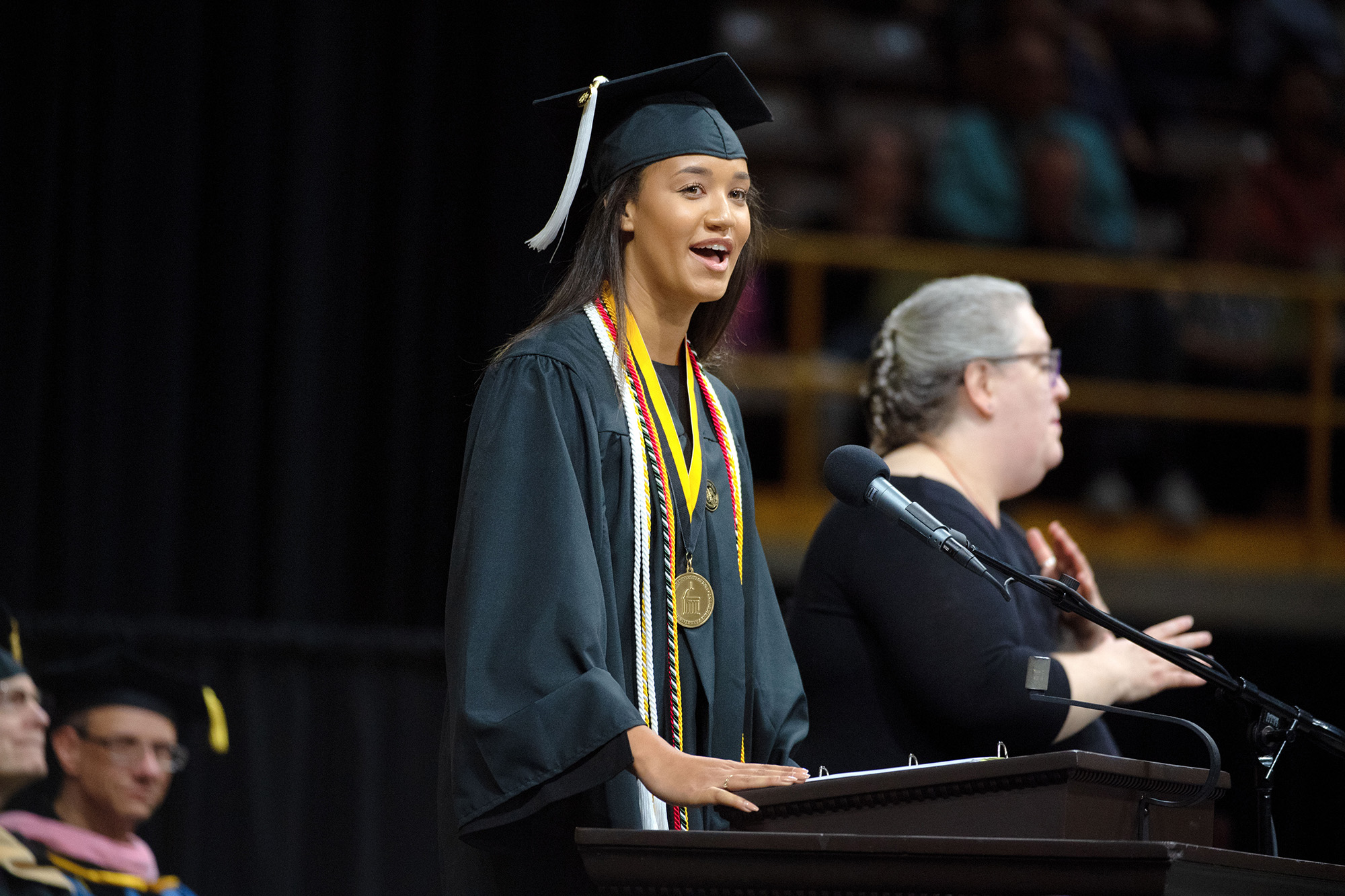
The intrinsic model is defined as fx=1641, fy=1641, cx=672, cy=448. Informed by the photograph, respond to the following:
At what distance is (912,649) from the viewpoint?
2.51 metres

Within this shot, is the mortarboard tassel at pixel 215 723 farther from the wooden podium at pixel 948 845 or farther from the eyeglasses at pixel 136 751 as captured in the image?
the wooden podium at pixel 948 845

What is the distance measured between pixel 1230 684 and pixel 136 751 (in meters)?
2.31

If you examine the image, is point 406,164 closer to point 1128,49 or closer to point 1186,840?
point 1186,840

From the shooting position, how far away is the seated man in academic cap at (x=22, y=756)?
3.00 metres

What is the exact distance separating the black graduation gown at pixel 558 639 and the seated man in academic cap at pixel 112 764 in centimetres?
149

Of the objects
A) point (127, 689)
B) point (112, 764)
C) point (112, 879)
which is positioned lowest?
point (112, 879)

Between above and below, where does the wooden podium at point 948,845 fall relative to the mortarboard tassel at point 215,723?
above

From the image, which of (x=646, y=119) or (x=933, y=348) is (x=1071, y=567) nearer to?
(x=933, y=348)

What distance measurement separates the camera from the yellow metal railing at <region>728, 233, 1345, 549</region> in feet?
19.0

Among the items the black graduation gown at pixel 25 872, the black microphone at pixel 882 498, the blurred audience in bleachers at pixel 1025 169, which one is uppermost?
the blurred audience in bleachers at pixel 1025 169

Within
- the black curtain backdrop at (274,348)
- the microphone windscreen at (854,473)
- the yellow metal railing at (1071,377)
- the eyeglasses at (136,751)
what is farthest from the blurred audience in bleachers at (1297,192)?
the microphone windscreen at (854,473)

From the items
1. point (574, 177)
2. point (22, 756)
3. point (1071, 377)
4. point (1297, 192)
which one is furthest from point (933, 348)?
point (1297, 192)

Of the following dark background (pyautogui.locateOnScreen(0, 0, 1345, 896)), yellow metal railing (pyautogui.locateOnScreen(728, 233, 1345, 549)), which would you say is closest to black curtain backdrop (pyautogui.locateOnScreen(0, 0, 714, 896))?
dark background (pyautogui.locateOnScreen(0, 0, 1345, 896))

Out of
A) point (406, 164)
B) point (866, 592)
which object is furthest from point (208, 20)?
point (866, 592)
